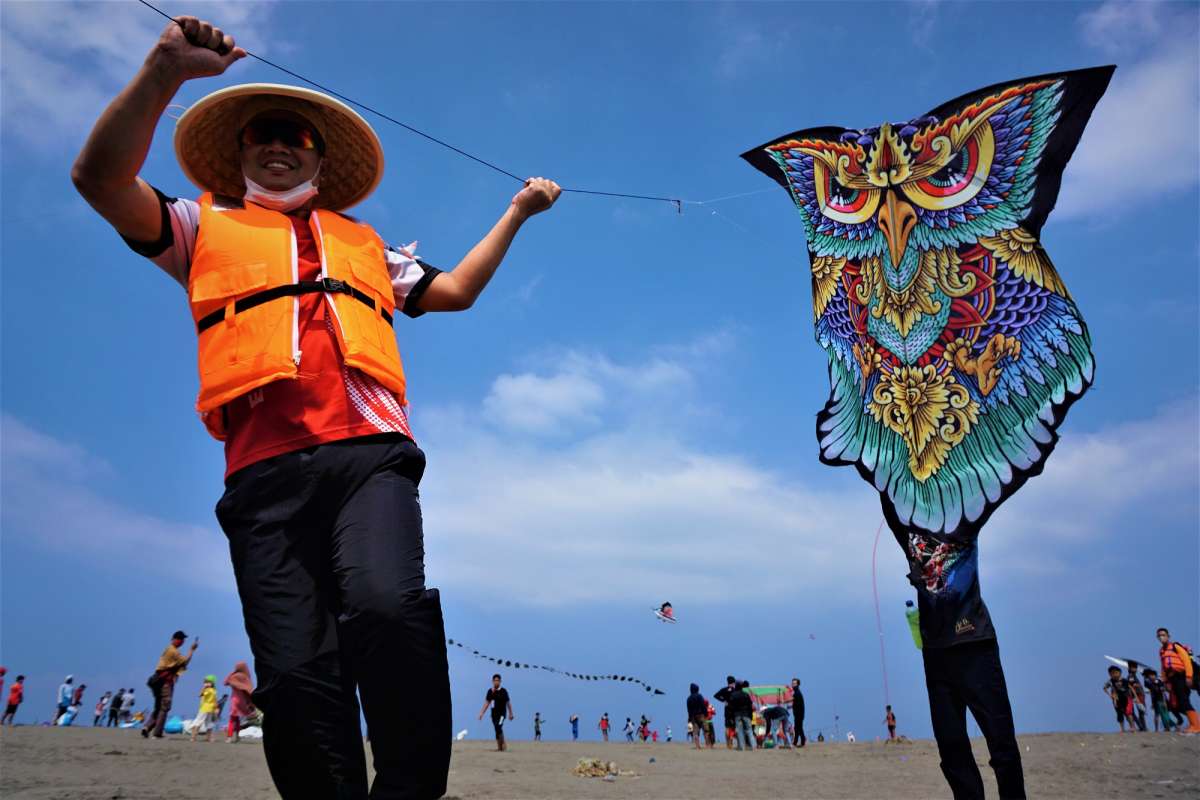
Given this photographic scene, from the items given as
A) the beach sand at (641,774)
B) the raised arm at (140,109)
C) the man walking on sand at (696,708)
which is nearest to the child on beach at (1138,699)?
the beach sand at (641,774)

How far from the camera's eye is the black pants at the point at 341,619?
1.98 meters

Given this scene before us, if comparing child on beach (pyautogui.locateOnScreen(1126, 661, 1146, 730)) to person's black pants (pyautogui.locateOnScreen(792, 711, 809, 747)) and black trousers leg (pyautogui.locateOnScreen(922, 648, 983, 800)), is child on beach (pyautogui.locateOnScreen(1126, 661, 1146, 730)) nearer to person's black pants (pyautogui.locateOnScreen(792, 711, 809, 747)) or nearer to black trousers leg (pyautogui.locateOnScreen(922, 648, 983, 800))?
person's black pants (pyautogui.locateOnScreen(792, 711, 809, 747))

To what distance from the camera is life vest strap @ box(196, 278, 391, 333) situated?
7.50 feet

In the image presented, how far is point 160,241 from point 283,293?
0.36 m

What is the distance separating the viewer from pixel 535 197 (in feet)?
9.78

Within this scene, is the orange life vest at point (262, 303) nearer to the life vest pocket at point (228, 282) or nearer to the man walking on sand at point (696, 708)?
the life vest pocket at point (228, 282)

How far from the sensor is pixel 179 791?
678 cm

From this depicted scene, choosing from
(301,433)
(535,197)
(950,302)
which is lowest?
(301,433)

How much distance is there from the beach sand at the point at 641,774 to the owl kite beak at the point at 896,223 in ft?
15.6

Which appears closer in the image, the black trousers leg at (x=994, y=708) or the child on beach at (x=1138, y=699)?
the black trousers leg at (x=994, y=708)

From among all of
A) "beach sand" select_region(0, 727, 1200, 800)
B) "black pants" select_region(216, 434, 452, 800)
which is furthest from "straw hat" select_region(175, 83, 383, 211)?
"beach sand" select_region(0, 727, 1200, 800)

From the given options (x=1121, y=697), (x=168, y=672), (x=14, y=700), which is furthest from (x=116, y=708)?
(x=1121, y=697)

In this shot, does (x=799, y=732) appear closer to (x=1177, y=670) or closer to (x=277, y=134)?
(x=1177, y=670)

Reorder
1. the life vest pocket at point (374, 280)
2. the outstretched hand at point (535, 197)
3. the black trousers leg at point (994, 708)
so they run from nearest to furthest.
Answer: the life vest pocket at point (374, 280)
the outstretched hand at point (535, 197)
the black trousers leg at point (994, 708)
